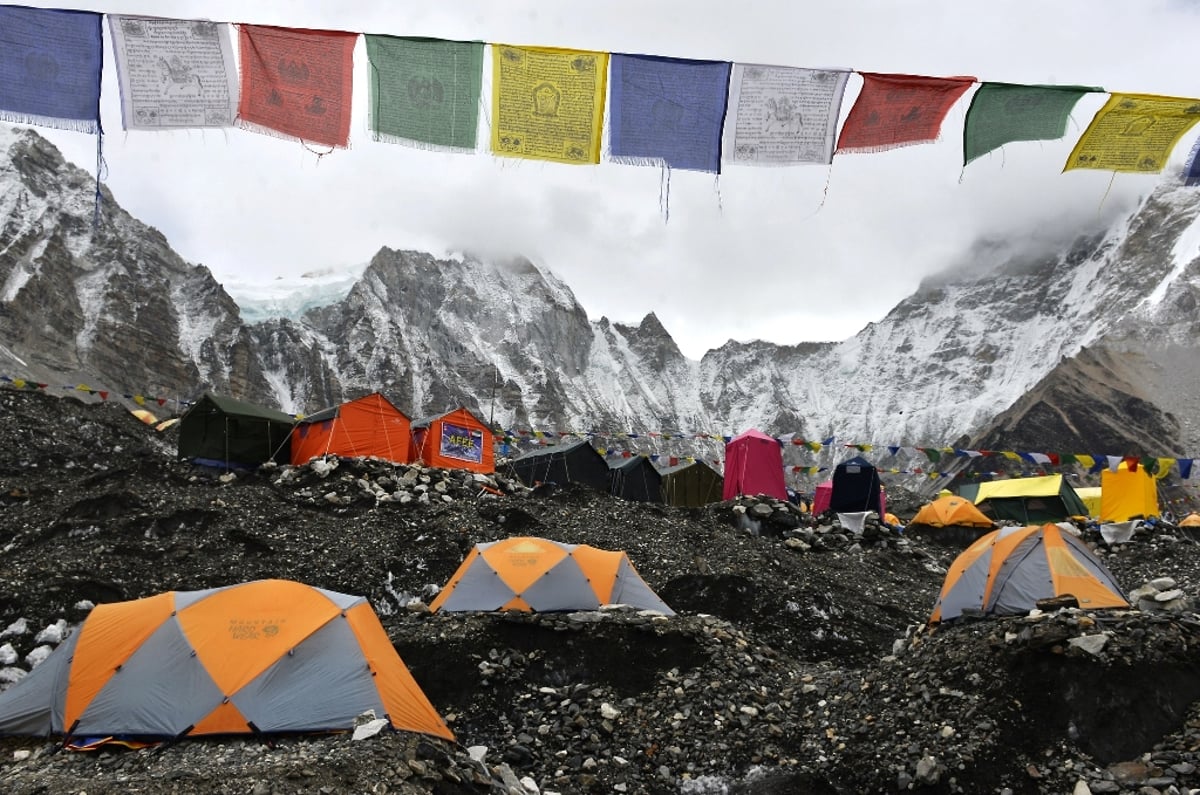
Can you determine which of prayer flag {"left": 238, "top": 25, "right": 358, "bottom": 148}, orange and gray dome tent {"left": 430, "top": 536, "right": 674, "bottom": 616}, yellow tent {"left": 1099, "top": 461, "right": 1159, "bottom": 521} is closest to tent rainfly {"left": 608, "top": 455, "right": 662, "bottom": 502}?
yellow tent {"left": 1099, "top": 461, "right": 1159, "bottom": 521}

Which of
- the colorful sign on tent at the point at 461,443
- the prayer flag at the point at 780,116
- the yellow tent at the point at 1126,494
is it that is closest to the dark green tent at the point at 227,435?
the colorful sign on tent at the point at 461,443

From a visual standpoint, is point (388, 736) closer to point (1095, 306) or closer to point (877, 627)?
point (877, 627)

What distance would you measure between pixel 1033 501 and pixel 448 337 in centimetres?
12467

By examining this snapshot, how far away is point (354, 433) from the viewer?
22.6 meters

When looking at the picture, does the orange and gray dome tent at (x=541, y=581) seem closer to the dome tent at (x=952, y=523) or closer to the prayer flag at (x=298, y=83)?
the prayer flag at (x=298, y=83)

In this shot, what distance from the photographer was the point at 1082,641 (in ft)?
25.0

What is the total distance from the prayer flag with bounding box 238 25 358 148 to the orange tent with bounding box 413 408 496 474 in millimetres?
13362

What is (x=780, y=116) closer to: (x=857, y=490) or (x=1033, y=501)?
(x=857, y=490)

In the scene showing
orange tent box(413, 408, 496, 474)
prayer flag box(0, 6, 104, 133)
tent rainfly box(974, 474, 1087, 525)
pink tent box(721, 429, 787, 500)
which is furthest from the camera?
tent rainfly box(974, 474, 1087, 525)

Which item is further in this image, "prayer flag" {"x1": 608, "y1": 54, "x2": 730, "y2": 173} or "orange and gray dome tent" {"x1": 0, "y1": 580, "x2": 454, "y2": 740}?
"prayer flag" {"x1": 608, "y1": 54, "x2": 730, "y2": 173}

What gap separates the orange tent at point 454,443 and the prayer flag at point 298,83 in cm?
1336

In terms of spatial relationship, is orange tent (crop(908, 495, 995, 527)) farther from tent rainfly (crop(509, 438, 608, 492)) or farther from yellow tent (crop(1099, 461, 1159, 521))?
tent rainfly (crop(509, 438, 608, 492))

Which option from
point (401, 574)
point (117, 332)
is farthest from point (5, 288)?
point (401, 574)

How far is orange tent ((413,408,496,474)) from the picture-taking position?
24422 mm
